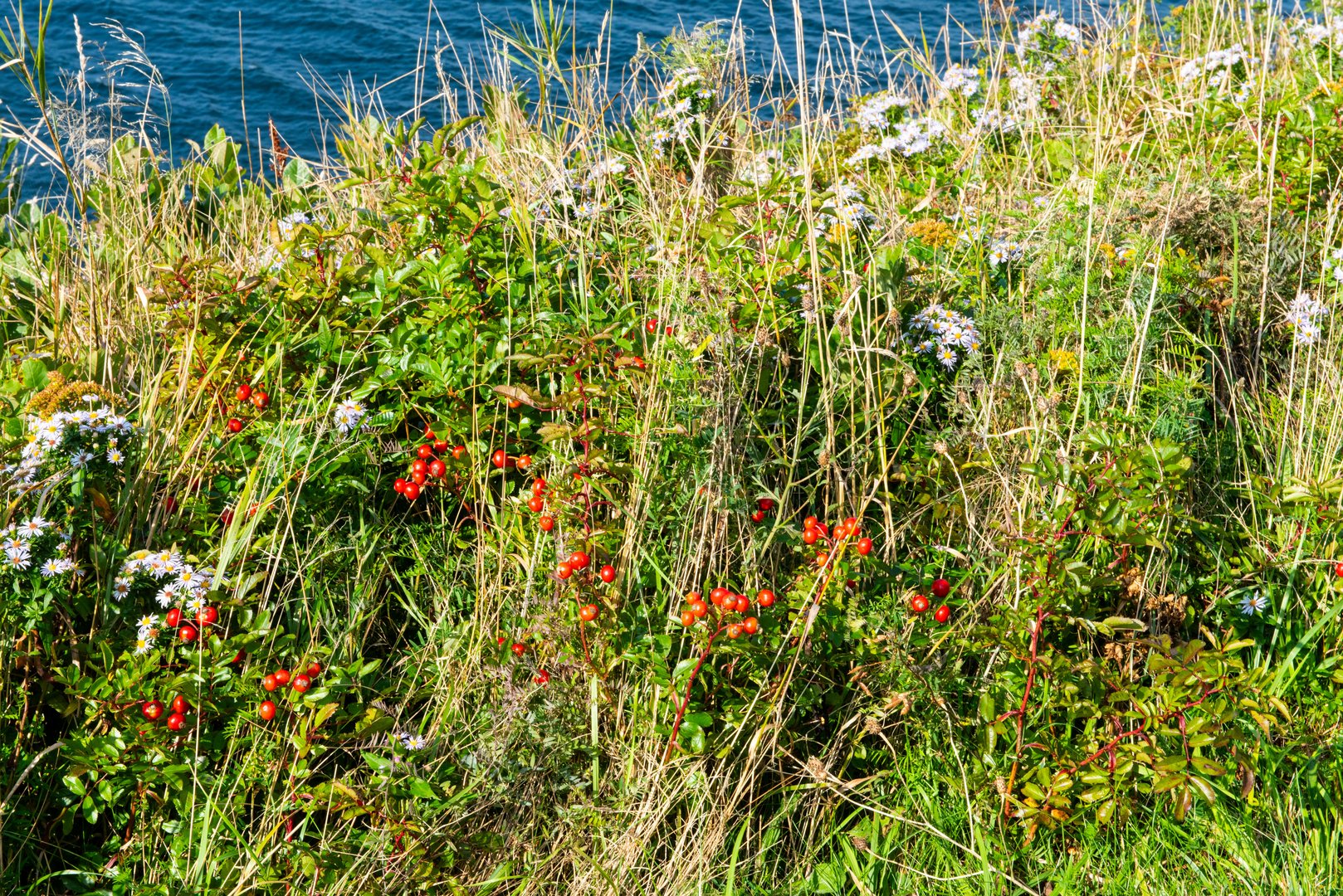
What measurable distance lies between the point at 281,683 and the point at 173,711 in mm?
202

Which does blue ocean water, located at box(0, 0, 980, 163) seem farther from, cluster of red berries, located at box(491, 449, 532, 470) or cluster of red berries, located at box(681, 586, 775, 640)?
cluster of red berries, located at box(681, 586, 775, 640)

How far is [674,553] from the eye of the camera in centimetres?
227

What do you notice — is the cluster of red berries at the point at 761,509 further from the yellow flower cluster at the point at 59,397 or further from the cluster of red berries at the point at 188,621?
the yellow flower cluster at the point at 59,397

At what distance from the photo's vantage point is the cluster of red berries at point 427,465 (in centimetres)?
254

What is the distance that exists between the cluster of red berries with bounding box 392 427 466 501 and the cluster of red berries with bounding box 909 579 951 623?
1.11m

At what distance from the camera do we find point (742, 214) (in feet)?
9.68

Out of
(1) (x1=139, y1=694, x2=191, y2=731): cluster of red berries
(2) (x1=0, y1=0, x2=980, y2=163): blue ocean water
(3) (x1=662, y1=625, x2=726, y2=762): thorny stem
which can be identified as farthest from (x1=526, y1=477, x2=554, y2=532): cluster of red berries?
(2) (x1=0, y1=0, x2=980, y2=163): blue ocean water

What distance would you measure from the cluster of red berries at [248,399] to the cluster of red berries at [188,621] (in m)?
0.57

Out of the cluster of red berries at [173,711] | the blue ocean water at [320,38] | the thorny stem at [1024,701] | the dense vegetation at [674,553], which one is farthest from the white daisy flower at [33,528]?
the blue ocean water at [320,38]

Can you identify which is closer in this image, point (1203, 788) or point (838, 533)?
point (1203, 788)

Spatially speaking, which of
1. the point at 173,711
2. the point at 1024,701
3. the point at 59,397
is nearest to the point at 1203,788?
the point at 1024,701

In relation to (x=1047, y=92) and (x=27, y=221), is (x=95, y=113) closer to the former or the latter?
(x=27, y=221)

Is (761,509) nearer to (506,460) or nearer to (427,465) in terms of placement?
(506,460)

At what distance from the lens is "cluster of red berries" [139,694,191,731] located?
2.03 metres
